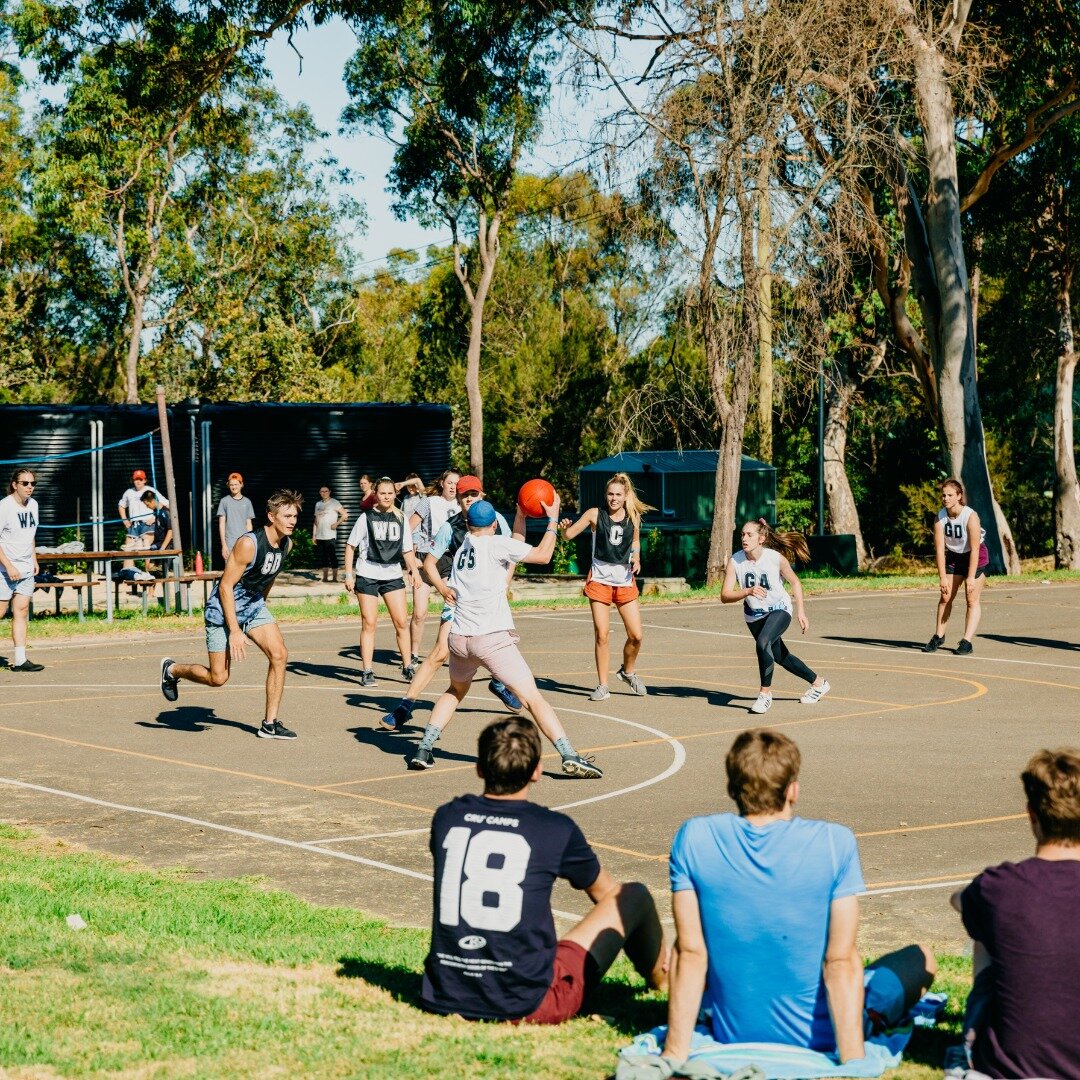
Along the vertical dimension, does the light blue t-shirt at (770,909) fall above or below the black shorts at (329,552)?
below

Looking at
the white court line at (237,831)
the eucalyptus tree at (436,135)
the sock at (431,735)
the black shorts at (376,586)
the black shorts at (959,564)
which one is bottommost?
the white court line at (237,831)

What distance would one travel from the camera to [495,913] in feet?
17.8

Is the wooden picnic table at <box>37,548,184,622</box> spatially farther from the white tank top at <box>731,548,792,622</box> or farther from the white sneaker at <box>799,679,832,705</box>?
the white sneaker at <box>799,679,832,705</box>

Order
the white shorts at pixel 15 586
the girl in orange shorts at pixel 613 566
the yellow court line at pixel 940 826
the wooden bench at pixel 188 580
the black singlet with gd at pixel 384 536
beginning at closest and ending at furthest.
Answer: the yellow court line at pixel 940 826
the girl in orange shorts at pixel 613 566
the black singlet with gd at pixel 384 536
the white shorts at pixel 15 586
the wooden bench at pixel 188 580

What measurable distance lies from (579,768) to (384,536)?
5384mm

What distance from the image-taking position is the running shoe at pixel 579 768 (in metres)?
10.8

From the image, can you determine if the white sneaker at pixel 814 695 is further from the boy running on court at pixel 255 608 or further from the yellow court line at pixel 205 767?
the yellow court line at pixel 205 767

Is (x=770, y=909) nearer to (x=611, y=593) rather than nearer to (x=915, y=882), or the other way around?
(x=915, y=882)

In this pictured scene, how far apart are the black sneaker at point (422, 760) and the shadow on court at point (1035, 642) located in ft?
34.5

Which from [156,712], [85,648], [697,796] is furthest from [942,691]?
[85,648]

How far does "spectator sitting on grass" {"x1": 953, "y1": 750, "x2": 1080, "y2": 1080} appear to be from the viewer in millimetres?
→ 4484

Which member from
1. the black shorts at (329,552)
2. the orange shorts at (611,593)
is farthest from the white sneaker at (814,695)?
the black shorts at (329,552)

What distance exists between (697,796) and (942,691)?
597 cm

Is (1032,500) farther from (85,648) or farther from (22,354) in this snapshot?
(85,648)
